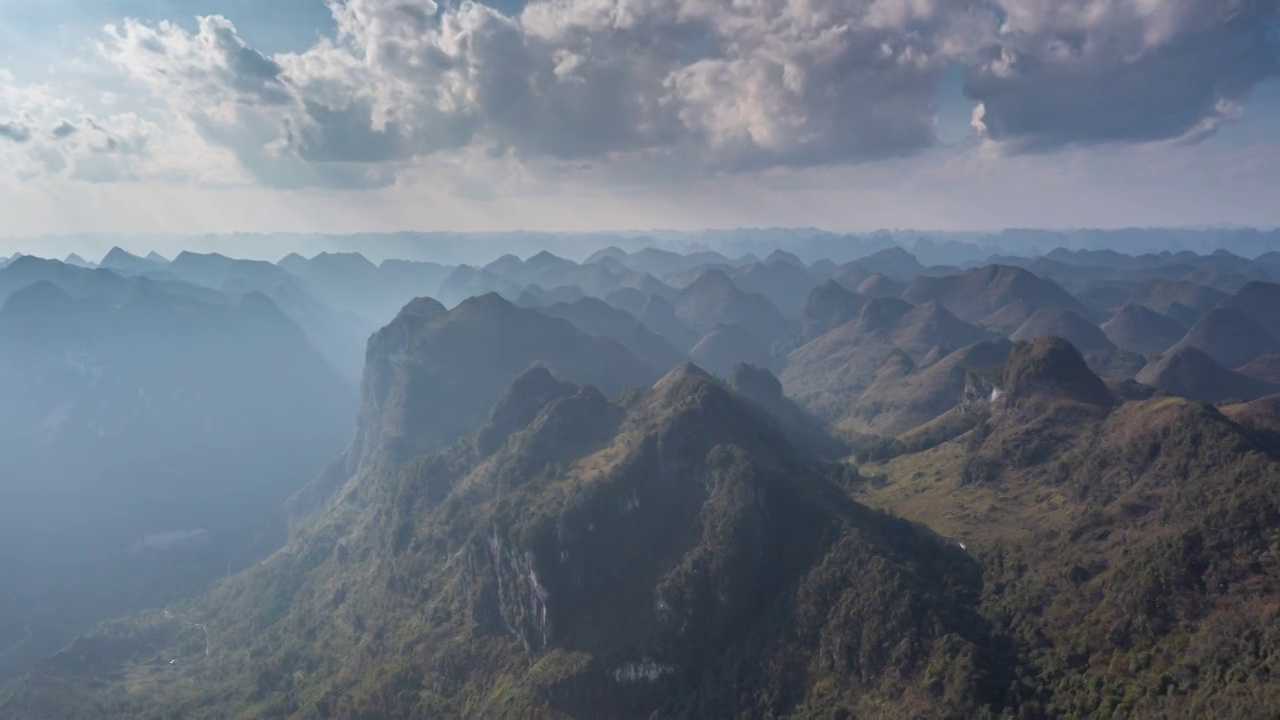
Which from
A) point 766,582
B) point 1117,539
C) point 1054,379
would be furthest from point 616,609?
point 1054,379

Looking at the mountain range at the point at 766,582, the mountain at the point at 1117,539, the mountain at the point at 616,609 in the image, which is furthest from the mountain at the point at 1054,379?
the mountain at the point at 616,609

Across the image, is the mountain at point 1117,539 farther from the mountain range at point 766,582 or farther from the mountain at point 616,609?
the mountain at point 616,609

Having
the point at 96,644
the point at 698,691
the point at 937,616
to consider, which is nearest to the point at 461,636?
the point at 698,691

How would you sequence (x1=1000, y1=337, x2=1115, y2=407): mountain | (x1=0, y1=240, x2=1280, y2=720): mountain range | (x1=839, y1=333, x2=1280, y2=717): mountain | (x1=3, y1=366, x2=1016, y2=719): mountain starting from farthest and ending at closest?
(x1=1000, y1=337, x2=1115, y2=407): mountain → (x1=3, y1=366, x2=1016, y2=719): mountain → (x1=0, y1=240, x2=1280, y2=720): mountain range → (x1=839, y1=333, x2=1280, y2=717): mountain

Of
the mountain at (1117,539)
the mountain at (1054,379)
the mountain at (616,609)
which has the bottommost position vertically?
the mountain at (616,609)

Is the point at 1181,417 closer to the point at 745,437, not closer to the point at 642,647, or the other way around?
the point at 745,437

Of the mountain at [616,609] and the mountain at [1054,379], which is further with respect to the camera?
the mountain at [1054,379]

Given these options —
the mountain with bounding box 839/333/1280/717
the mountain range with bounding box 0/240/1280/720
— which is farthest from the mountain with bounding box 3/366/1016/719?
the mountain with bounding box 839/333/1280/717

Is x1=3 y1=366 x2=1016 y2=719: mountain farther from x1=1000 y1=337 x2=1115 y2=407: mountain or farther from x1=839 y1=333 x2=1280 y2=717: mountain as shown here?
x1=1000 y1=337 x2=1115 y2=407: mountain

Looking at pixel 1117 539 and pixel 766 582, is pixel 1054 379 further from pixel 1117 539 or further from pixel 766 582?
pixel 766 582
